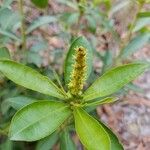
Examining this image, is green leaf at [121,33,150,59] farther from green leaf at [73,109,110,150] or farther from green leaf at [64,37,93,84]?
green leaf at [73,109,110,150]

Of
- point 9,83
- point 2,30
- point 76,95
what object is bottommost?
point 76,95

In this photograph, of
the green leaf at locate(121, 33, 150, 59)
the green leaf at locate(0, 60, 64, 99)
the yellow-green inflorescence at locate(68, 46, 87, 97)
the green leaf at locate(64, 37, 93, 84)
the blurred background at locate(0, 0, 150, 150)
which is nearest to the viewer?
the yellow-green inflorescence at locate(68, 46, 87, 97)

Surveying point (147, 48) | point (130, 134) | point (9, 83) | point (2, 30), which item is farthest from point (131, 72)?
point (147, 48)

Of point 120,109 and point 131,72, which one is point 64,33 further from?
point 131,72

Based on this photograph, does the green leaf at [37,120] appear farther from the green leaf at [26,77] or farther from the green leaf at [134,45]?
the green leaf at [134,45]

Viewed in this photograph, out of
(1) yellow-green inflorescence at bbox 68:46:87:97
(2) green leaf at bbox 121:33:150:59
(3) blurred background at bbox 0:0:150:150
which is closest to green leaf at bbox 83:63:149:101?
(1) yellow-green inflorescence at bbox 68:46:87:97

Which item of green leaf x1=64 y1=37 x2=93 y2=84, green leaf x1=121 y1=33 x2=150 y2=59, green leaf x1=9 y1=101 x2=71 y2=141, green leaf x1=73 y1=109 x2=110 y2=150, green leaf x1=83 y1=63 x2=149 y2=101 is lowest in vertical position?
green leaf x1=73 y1=109 x2=110 y2=150
